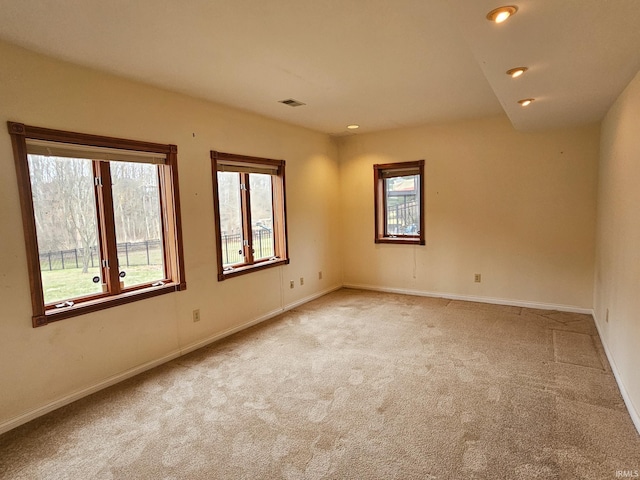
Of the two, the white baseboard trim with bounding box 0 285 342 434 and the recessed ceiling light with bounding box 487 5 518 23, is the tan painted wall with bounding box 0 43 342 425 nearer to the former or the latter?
the white baseboard trim with bounding box 0 285 342 434

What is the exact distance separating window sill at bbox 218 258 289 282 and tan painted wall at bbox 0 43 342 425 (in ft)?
0.23

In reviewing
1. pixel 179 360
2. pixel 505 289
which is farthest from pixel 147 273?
pixel 505 289

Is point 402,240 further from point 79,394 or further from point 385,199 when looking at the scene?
point 79,394

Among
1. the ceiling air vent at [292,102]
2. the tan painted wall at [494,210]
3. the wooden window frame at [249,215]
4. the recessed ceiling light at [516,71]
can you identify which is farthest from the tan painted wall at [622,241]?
the wooden window frame at [249,215]

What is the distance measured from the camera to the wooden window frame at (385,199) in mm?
5138

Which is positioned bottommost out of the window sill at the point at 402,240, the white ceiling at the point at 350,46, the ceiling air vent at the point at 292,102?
the window sill at the point at 402,240

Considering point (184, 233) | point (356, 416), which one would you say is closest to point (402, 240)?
point (184, 233)

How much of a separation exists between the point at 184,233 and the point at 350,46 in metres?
2.18

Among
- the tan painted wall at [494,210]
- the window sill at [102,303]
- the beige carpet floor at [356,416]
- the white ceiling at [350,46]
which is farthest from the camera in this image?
the tan painted wall at [494,210]

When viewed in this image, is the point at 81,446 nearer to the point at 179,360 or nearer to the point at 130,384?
the point at 130,384

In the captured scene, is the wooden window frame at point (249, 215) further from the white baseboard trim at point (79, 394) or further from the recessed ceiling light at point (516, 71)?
the recessed ceiling light at point (516, 71)

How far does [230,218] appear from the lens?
4.03 m

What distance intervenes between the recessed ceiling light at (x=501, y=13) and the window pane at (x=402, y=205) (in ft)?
11.8

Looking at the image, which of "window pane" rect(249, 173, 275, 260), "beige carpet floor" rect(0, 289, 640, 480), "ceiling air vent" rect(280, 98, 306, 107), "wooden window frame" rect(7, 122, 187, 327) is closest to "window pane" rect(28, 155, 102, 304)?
"wooden window frame" rect(7, 122, 187, 327)
